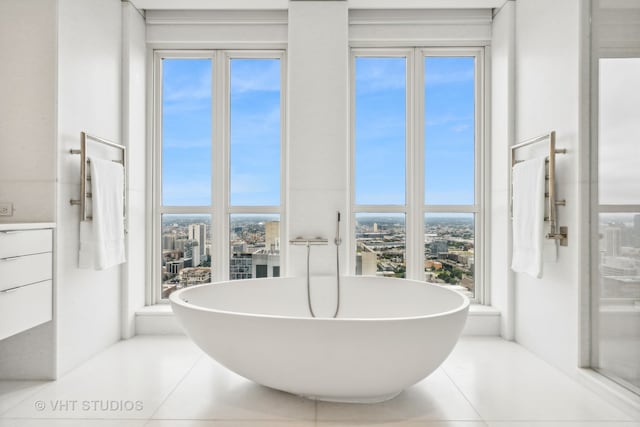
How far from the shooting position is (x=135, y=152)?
3162 millimetres

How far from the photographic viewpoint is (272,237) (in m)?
3.44

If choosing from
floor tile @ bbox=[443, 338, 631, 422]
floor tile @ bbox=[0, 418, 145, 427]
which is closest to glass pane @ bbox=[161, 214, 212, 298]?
floor tile @ bbox=[0, 418, 145, 427]

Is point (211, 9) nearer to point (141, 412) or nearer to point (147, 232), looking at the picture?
point (147, 232)

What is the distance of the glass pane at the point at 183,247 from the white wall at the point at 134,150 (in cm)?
18

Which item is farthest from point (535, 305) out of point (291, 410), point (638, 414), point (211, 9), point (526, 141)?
point (211, 9)

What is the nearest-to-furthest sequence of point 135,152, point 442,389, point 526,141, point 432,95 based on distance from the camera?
point 442,389
point 526,141
point 135,152
point 432,95

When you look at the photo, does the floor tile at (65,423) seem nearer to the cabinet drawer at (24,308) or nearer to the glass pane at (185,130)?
the cabinet drawer at (24,308)

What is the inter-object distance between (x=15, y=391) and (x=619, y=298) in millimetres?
3230

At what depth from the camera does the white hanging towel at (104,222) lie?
8.04ft

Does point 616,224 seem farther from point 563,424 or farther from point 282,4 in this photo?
point 282,4

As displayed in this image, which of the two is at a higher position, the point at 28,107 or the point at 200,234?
the point at 28,107

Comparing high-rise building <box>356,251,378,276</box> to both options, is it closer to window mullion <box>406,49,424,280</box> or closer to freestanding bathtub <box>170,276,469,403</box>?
window mullion <box>406,49,424,280</box>

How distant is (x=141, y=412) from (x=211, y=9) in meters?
2.99

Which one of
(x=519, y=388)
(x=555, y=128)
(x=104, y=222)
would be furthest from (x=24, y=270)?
(x=555, y=128)
